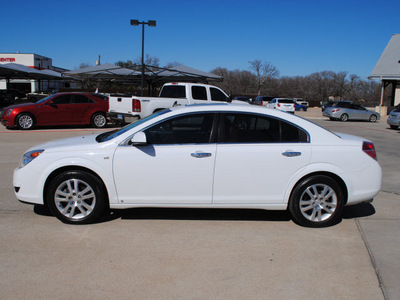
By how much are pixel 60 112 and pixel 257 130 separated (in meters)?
12.8

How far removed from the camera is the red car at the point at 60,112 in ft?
49.8

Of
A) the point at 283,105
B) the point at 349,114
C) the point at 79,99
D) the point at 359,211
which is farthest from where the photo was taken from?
the point at 283,105

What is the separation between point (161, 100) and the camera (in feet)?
47.4

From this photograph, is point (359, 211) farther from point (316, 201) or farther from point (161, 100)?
point (161, 100)

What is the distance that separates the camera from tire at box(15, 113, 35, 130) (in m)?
15.1

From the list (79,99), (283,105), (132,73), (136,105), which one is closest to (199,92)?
(136,105)

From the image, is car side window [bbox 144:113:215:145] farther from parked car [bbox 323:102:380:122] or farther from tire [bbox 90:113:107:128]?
parked car [bbox 323:102:380:122]

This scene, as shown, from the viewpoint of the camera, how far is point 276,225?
16.3ft

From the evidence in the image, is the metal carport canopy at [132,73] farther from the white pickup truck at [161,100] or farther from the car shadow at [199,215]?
the car shadow at [199,215]

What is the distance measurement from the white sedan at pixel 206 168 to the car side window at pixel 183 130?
0.5 inches

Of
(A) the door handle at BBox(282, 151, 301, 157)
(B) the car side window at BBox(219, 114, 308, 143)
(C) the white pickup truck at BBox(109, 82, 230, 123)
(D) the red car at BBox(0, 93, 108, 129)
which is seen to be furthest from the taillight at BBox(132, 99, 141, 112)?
(A) the door handle at BBox(282, 151, 301, 157)

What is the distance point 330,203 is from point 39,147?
384cm

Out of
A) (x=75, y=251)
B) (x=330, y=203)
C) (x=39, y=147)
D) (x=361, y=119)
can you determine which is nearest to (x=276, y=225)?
(x=330, y=203)

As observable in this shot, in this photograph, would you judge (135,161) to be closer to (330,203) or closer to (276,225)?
(276,225)
